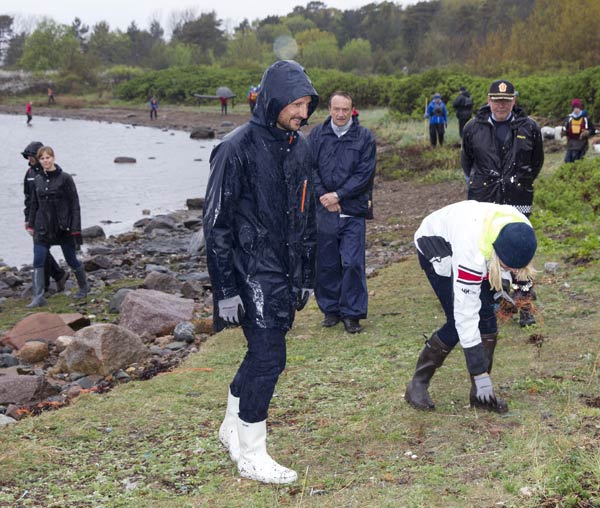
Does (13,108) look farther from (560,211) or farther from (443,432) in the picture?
(443,432)

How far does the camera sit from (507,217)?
4777 millimetres

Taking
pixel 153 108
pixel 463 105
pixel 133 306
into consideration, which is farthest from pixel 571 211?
pixel 153 108

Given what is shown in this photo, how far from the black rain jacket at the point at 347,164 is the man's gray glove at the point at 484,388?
3.17 metres

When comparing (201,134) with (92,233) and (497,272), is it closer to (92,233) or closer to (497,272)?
(92,233)

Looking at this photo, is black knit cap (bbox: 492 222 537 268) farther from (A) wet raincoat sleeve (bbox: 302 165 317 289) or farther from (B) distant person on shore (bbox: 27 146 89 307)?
(B) distant person on shore (bbox: 27 146 89 307)

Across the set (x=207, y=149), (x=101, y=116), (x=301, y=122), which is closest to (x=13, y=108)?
(x=101, y=116)

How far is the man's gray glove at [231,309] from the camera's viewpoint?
4.54 metres

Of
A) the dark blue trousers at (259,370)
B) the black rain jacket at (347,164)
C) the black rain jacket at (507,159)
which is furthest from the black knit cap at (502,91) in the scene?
the dark blue trousers at (259,370)

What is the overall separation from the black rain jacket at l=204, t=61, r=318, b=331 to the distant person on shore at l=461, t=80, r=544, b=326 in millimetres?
3434

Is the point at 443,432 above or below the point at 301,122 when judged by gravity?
below

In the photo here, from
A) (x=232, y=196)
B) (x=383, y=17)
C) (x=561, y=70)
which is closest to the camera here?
(x=232, y=196)

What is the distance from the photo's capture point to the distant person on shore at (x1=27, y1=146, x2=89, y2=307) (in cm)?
1128

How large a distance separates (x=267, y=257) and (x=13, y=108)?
79101 millimetres

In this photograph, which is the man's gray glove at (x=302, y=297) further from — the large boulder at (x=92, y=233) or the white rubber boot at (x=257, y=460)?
the large boulder at (x=92, y=233)
